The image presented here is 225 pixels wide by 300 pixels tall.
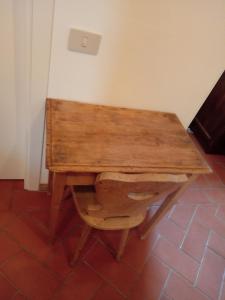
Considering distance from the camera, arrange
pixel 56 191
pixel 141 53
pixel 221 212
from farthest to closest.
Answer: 1. pixel 221 212
2. pixel 141 53
3. pixel 56 191

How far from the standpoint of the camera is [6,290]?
1.17 metres

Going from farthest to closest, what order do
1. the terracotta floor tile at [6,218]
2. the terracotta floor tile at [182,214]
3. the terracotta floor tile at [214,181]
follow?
the terracotta floor tile at [214,181]
the terracotta floor tile at [182,214]
the terracotta floor tile at [6,218]

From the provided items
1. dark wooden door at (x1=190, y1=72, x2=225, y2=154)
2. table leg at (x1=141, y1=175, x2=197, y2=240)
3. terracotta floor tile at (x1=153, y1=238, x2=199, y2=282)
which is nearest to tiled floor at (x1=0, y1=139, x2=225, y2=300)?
terracotta floor tile at (x1=153, y1=238, x2=199, y2=282)

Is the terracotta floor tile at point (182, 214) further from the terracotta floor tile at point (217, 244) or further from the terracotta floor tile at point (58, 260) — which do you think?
the terracotta floor tile at point (58, 260)

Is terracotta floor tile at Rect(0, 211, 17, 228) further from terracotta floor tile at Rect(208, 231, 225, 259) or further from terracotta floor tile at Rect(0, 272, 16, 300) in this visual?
terracotta floor tile at Rect(208, 231, 225, 259)

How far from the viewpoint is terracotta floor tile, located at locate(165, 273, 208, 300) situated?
1354 mm

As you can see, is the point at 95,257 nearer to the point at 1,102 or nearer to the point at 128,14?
the point at 1,102

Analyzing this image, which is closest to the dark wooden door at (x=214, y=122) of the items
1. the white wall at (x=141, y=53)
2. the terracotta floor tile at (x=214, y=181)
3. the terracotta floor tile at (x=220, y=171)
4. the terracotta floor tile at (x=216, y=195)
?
the terracotta floor tile at (x=220, y=171)

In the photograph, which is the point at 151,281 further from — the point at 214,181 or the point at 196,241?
the point at 214,181

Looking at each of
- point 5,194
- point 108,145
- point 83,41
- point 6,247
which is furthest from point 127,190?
point 5,194

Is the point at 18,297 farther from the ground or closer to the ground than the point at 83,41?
closer to the ground

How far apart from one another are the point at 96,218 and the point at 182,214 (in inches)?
36.6

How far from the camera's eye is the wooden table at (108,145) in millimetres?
927

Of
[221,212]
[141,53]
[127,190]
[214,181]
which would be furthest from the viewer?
[214,181]
